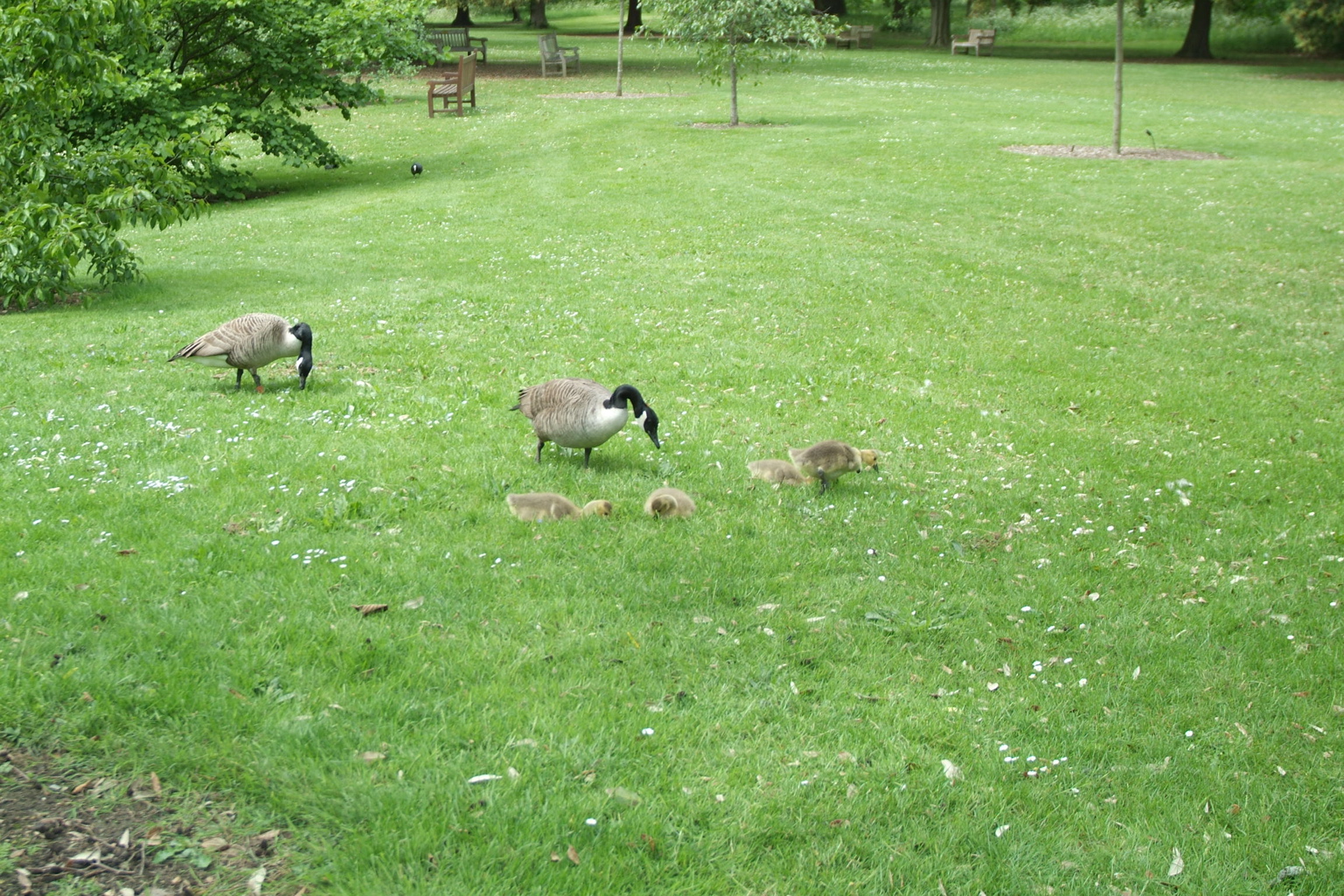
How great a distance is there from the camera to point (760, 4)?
94.3 feet

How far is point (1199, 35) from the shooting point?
59.1m

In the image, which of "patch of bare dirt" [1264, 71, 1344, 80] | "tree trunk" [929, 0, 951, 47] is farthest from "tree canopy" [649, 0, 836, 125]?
"tree trunk" [929, 0, 951, 47]

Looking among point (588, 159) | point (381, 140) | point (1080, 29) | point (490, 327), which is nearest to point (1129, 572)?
point (490, 327)

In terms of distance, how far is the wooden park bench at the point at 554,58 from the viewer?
1786 inches

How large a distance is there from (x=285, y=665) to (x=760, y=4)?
2698 cm

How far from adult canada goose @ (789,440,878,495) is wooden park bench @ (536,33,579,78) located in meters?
40.5

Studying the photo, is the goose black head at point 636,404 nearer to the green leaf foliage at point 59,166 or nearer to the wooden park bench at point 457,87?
the green leaf foliage at point 59,166

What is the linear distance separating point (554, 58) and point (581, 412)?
137ft

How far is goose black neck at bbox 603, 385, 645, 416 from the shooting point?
24.9ft

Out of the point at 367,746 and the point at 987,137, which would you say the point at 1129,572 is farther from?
the point at 987,137

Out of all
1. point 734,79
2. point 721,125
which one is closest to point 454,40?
point 721,125

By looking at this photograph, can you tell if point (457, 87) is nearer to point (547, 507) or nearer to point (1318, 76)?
point (547, 507)

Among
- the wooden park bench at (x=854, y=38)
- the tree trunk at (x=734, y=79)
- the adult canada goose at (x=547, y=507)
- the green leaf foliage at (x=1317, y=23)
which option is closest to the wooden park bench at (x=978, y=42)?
the wooden park bench at (x=854, y=38)

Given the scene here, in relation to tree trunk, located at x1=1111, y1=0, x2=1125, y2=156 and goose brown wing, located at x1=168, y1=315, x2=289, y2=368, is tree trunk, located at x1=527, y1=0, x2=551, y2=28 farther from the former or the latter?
goose brown wing, located at x1=168, y1=315, x2=289, y2=368
